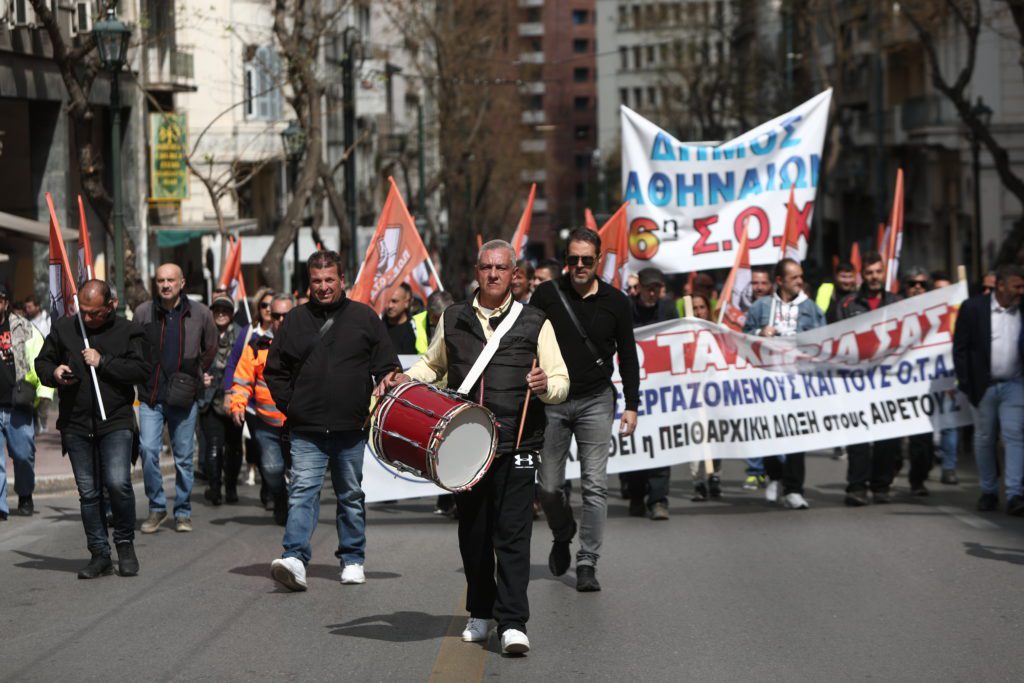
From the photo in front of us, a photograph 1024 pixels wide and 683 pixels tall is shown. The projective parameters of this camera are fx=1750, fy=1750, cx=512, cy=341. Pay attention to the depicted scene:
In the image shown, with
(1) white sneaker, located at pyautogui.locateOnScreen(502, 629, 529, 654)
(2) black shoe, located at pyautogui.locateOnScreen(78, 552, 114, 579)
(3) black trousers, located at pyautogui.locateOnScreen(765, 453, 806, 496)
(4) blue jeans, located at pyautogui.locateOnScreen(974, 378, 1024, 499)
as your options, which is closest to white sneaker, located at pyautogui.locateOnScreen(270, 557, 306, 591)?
(2) black shoe, located at pyautogui.locateOnScreen(78, 552, 114, 579)

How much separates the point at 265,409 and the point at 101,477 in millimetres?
2400

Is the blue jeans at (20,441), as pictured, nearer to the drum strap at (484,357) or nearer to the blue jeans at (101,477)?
the blue jeans at (101,477)

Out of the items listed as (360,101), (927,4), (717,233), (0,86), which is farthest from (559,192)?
(717,233)

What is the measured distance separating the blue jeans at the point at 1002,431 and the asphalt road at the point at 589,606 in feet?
1.08

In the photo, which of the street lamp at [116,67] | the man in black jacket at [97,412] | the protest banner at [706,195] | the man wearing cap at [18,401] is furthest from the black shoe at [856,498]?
the street lamp at [116,67]

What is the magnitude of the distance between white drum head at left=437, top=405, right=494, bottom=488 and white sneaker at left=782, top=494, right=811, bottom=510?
6105mm

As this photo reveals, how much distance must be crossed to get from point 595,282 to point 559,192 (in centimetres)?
13015

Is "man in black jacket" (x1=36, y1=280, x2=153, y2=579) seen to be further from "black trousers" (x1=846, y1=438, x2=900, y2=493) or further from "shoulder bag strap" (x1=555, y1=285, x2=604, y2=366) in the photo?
"black trousers" (x1=846, y1=438, x2=900, y2=493)

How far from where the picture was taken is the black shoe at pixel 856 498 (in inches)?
527

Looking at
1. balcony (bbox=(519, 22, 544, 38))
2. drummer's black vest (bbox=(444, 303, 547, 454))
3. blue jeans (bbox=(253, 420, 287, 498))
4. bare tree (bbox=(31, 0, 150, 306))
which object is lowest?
blue jeans (bbox=(253, 420, 287, 498))

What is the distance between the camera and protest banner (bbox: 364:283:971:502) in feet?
43.8

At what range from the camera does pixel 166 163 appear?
A: 35.2 meters

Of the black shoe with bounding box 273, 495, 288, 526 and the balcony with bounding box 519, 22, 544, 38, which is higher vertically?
the balcony with bounding box 519, 22, 544, 38

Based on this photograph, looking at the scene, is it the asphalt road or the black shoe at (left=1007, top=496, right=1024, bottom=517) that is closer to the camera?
the asphalt road
